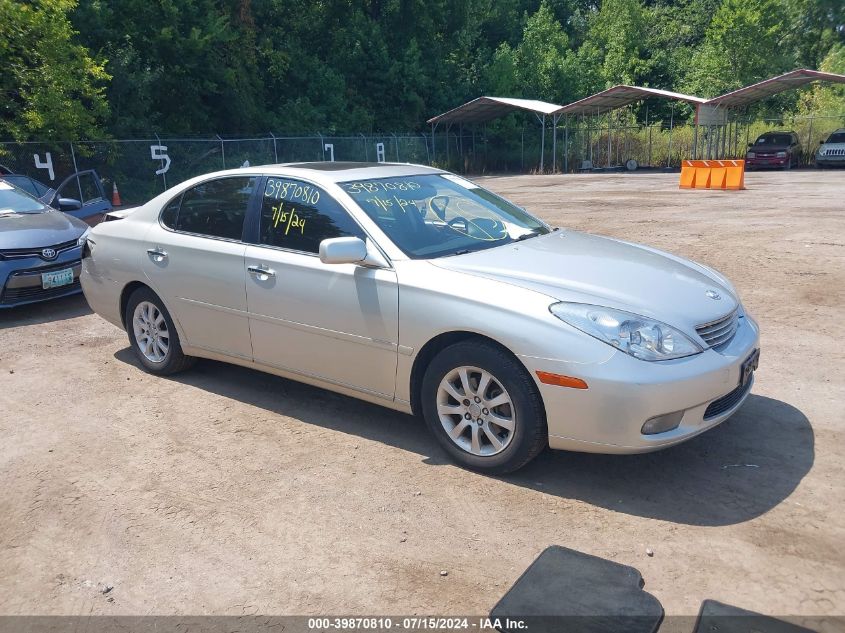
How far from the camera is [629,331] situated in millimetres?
3482

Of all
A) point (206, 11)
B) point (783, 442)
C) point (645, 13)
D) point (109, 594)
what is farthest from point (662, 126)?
point (109, 594)

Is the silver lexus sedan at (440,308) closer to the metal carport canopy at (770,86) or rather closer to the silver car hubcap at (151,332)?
the silver car hubcap at (151,332)

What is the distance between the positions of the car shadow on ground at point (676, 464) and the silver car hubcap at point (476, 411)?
8.8 inches

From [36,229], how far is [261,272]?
4620 millimetres

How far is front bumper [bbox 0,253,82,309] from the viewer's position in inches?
290

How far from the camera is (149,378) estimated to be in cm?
561

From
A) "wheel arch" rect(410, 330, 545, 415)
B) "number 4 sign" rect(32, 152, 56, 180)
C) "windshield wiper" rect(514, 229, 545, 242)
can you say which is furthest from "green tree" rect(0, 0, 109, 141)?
"wheel arch" rect(410, 330, 545, 415)

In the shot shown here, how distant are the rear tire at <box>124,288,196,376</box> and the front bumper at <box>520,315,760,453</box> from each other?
9.96ft

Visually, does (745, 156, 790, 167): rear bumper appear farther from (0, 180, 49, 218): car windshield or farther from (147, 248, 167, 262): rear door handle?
(147, 248, 167, 262): rear door handle

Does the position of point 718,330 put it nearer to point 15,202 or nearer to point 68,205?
point 15,202

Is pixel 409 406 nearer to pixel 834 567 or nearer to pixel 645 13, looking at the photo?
pixel 834 567

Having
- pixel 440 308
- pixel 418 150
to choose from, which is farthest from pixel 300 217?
pixel 418 150

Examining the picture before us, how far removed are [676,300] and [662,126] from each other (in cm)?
3708

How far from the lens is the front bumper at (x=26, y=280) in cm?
736
